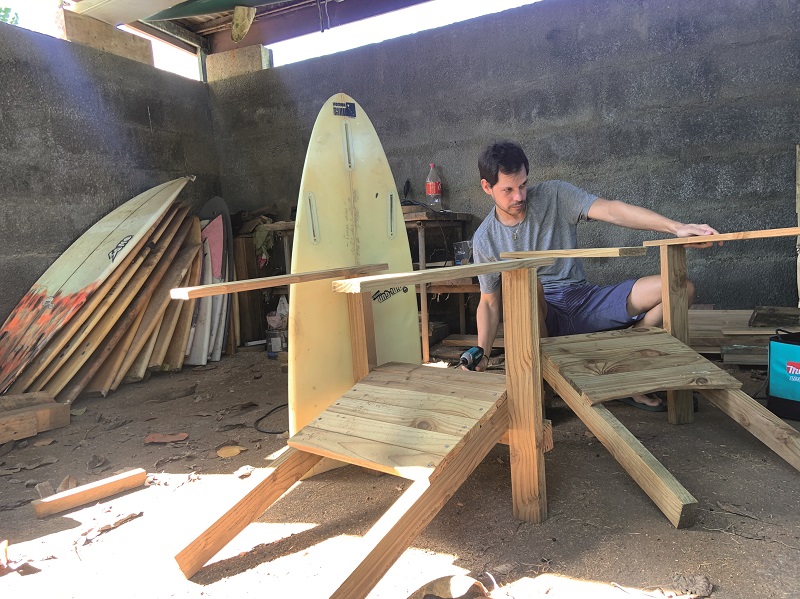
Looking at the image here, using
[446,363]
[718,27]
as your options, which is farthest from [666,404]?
[718,27]

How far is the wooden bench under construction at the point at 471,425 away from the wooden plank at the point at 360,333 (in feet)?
0.38

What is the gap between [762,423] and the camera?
1953 mm

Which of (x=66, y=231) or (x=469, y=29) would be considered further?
(x=469, y=29)

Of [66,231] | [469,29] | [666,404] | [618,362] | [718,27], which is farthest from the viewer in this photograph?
[469,29]

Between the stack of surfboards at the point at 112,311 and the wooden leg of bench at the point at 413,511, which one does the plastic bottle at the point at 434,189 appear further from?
the wooden leg of bench at the point at 413,511

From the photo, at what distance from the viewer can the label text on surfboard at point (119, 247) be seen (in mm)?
3963

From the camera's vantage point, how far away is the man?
270 cm

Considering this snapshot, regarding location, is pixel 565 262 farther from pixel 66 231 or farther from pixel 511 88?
pixel 66 231

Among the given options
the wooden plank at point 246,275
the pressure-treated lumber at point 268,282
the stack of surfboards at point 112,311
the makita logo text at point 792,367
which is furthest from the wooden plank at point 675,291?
the wooden plank at point 246,275

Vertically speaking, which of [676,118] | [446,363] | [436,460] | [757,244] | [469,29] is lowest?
[446,363]

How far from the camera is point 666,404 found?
285 centimetres

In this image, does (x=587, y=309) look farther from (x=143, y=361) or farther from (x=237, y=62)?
(x=237, y=62)

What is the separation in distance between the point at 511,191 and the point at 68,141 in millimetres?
3838

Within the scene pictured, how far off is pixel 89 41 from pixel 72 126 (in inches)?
37.1
